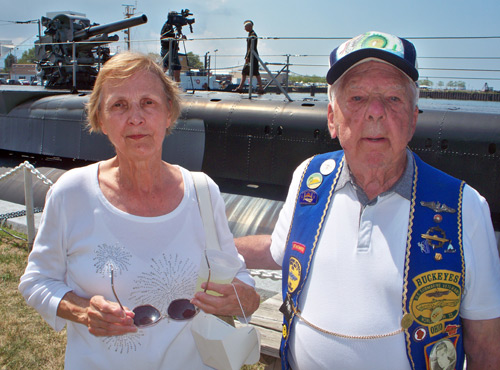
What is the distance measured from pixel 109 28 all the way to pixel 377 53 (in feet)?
43.0

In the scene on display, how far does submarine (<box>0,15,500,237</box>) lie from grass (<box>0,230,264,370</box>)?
1.87 m

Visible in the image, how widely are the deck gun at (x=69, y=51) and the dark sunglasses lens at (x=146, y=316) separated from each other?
12468mm

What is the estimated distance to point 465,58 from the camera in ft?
22.1

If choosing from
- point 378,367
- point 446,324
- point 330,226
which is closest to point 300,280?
point 330,226

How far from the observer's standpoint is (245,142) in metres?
7.96

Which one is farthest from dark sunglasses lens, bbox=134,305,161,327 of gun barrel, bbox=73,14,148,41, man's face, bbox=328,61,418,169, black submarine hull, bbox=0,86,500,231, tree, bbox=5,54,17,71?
tree, bbox=5,54,17,71

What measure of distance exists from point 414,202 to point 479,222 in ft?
0.80

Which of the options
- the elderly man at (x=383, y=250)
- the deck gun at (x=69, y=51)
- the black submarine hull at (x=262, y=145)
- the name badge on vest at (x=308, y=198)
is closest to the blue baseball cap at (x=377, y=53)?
the elderly man at (x=383, y=250)

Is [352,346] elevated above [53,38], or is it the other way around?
[53,38]

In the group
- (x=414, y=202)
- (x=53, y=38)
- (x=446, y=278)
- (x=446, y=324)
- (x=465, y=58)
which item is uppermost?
(x=53, y=38)

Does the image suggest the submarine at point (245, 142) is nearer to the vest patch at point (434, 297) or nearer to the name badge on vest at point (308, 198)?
the name badge on vest at point (308, 198)

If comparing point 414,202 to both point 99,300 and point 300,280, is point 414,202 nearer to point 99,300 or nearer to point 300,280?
point 300,280

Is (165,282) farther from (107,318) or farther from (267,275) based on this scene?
(267,275)

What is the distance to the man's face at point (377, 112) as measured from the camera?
1975 millimetres
